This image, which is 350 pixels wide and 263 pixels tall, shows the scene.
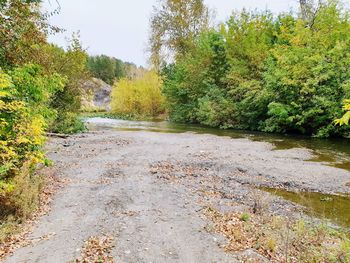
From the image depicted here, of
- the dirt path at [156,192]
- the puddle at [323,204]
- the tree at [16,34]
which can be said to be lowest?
the puddle at [323,204]

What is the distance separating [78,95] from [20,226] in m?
18.6

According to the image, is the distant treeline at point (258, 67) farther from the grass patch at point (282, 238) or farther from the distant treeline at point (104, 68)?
the distant treeline at point (104, 68)

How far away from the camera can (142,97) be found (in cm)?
5078

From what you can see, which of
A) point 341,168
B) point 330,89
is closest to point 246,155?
point 341,168

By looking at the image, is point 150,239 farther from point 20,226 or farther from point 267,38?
point 267,38

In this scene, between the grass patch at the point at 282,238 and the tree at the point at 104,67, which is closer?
the grass patch at the point at 282,238

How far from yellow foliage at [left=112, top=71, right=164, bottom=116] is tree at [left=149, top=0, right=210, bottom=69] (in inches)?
324

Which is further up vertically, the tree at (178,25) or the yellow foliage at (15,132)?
the tree at (178,25)

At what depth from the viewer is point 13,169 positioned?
26.7 ft

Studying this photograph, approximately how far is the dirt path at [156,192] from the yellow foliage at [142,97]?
3285 centimetres

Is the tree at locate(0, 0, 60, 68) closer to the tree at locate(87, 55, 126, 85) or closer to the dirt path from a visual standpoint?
the dirt path

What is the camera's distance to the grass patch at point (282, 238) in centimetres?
585

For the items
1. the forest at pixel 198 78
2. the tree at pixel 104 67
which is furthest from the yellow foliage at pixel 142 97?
the tree at pixel 104 67

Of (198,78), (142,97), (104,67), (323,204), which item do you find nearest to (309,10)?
(198,78)
